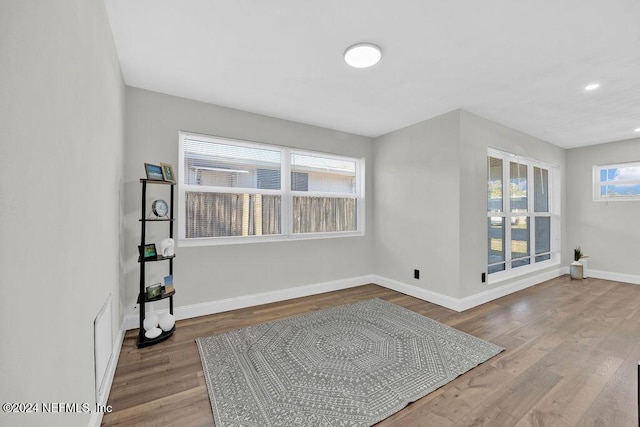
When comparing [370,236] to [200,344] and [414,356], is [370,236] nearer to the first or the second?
[414,356]

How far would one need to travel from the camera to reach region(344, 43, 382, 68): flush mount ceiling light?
2023 millimetres

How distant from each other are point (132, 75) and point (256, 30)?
1.48 m

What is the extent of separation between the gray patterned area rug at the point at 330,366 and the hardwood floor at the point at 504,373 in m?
0.11

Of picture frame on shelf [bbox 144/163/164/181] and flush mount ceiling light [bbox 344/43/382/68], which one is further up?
flush mount ceiling light [bbox 344/43/382/68]

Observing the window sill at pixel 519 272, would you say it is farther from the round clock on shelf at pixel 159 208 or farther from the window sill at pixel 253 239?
the round clock on shelf at pixel 159 208

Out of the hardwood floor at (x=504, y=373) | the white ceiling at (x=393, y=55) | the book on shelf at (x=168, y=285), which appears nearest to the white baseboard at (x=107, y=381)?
the hardwood floor at (x=504, y=373)

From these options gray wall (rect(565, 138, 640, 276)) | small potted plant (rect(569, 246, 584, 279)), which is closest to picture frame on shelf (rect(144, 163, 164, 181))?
small potted plant (rect(569, 246, 584, 279))

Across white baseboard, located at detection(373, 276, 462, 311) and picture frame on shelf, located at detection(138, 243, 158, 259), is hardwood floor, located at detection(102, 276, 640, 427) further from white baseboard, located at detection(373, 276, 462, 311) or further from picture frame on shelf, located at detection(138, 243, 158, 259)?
picture frame on shelf, located at detection(138, 243, 158, 259)

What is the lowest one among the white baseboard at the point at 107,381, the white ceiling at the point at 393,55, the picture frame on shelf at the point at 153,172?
the white baseboard at the point at 107,381

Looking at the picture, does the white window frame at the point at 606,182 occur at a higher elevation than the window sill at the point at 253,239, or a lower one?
higher

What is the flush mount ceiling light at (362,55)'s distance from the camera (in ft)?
6.64

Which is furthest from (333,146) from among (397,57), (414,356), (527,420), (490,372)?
(527,420)

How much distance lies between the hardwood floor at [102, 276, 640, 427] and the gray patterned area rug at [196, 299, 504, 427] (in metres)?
0.11

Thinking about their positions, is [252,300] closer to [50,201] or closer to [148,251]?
[148,251]
